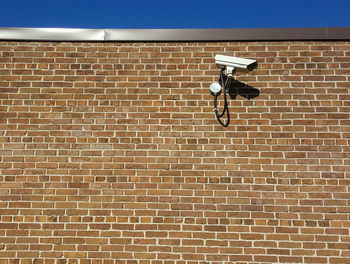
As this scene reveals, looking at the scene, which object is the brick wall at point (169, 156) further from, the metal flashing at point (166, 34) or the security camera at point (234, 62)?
the security camera at point (234, 62)

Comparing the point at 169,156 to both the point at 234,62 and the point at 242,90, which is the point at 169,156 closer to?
the point at 242,90

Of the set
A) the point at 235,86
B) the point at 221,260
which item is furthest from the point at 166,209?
the point at 235,86

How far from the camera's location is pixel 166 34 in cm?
463

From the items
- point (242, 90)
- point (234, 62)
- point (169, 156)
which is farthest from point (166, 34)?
point (169, 156)

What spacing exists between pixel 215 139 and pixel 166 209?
95 centimetres

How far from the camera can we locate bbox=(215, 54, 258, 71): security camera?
13.6 ft

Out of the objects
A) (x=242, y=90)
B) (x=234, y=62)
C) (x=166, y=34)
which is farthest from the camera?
(x=166, y=34)

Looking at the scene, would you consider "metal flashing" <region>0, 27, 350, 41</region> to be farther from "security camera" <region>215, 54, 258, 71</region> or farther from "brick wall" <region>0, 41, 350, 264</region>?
"security camera" <region>215, 54, 258, 71</region>

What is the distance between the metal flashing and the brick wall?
0.09 metres

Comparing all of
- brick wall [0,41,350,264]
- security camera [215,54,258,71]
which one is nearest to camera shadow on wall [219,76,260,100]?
brick wall [0,41,350,264]

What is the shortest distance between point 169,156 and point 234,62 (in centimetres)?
126

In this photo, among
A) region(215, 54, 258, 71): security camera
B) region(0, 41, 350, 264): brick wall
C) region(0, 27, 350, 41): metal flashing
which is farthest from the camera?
region(0, 27, 350, 41): metal flashing

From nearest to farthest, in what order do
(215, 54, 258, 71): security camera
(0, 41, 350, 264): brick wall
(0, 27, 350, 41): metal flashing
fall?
(0, 41, 350, 264): brick wall, (215, 54, 258, 71): security camera, (0, 27, 350, 41): metal flashing

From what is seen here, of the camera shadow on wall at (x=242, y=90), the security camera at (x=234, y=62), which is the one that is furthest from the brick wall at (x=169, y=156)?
the security camera at (x=234, y=62)
